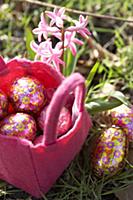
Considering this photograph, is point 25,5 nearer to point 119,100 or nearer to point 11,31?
point 11,31

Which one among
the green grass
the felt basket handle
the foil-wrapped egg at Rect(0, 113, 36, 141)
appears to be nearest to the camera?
the felt basket handle

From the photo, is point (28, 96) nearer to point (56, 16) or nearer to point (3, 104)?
point (3, 104)

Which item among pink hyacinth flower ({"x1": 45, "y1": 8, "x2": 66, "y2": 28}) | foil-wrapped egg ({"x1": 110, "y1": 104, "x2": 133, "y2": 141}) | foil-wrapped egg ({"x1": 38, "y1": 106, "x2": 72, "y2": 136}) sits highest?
pink hyacinth flower ({"x1": 45, "y1": 8, "x2": 66, "y2": 28})

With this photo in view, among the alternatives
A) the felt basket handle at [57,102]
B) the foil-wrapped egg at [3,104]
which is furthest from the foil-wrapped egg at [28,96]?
the felt basket handle at [57,102]

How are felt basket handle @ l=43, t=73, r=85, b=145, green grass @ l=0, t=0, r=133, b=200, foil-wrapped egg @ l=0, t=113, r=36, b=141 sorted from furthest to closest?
green grass @ l=0, t=0, r=133, b=200
foil-wrapped egg @ l=0, t=113, r=36, b=141
felt basket handle @ l=43, t=73, r=85, b=145

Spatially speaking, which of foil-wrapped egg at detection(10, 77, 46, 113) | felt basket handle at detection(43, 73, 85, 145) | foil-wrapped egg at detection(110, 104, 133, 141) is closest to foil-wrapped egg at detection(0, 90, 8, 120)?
foil-wrapped egg at detection(10, 77, 46, 113)

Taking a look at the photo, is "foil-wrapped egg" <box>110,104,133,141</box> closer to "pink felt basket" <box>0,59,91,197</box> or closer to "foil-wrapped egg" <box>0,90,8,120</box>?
"pink felt basket" <box>0,59,91,197</box>

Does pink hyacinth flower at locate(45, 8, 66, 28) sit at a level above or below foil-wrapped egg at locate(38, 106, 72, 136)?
above
